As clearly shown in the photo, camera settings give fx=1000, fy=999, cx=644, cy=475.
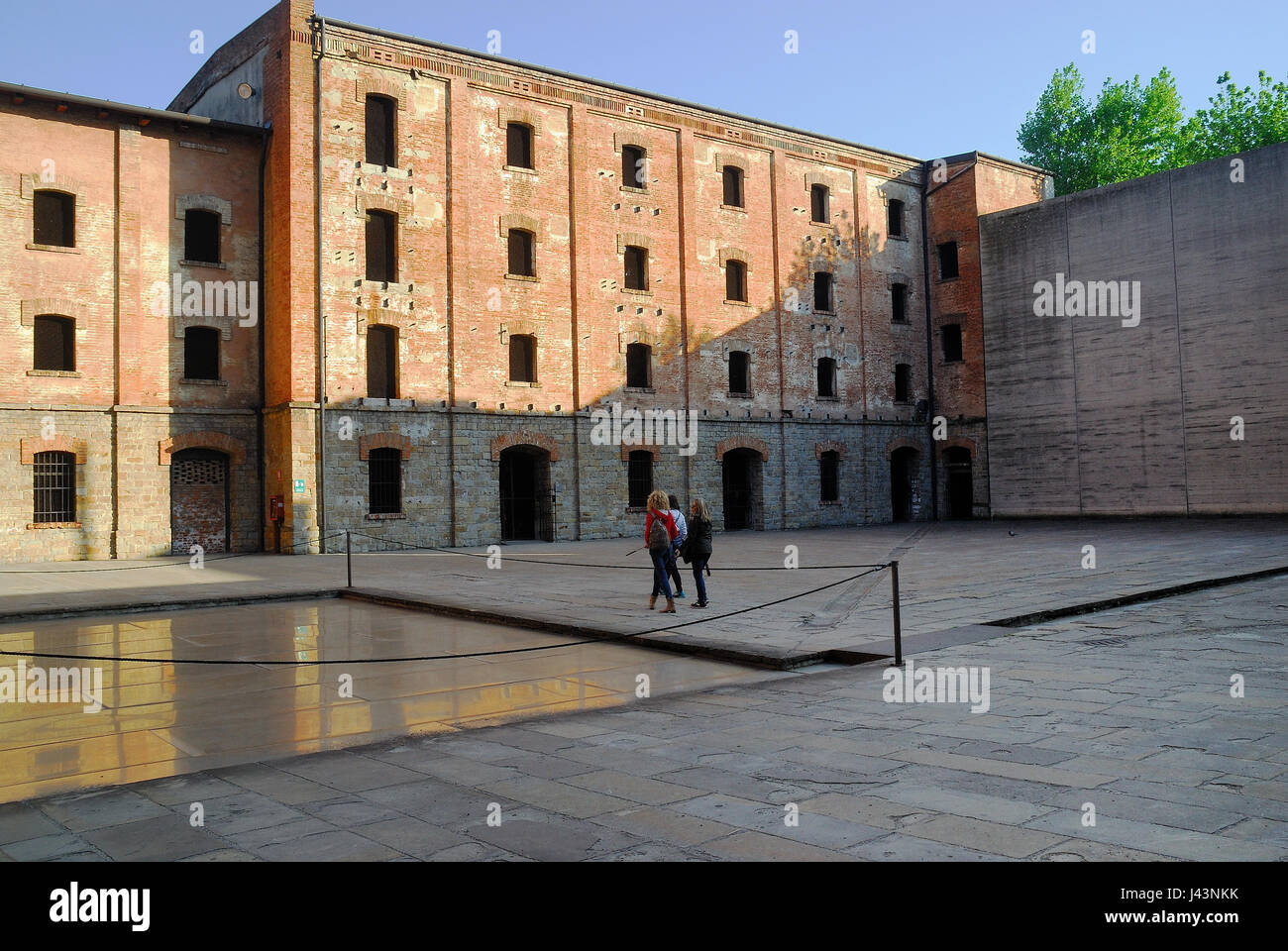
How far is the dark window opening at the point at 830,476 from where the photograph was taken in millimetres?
33219

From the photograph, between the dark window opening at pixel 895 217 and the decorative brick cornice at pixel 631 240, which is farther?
the dark window opening at pixel 895 217

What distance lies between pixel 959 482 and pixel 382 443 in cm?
2096

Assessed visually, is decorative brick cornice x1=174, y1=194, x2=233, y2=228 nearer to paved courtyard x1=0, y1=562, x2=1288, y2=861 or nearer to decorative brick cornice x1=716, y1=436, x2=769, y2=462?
decorative brick cornice x1=716, y1=436, x2=769, y2=462

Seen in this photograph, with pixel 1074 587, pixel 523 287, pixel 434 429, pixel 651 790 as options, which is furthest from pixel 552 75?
pixel 651 790

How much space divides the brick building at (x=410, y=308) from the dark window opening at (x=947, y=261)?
4924 millimetres

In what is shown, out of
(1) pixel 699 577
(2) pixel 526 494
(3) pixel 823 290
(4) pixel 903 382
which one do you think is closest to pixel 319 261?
(2) pixel 526 494

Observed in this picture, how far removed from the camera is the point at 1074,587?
13.3 m

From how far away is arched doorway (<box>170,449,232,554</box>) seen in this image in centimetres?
2325

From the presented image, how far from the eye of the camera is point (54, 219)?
2220 cm

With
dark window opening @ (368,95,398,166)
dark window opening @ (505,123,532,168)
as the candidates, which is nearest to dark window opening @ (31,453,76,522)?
dark window opening @ (368,95,398,166)

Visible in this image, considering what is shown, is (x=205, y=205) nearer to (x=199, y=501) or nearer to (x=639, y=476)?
(x=199, y=501)

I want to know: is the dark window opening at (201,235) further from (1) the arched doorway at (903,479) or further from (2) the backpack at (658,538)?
(1) the arched doorway at (903,479)

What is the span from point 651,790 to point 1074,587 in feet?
33.2

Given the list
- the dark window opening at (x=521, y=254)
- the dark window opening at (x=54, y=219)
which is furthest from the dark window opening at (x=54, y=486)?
the dark window opening at (x=521, y=254)
